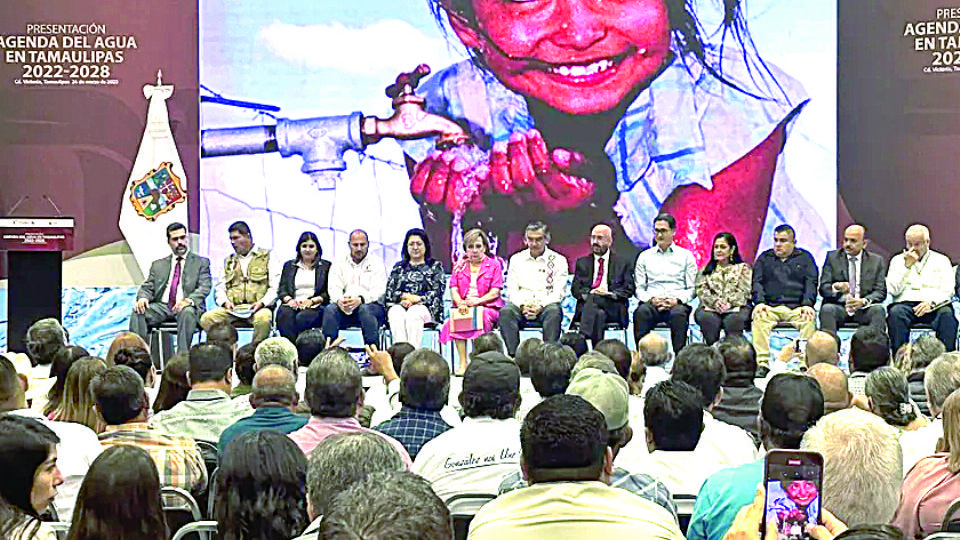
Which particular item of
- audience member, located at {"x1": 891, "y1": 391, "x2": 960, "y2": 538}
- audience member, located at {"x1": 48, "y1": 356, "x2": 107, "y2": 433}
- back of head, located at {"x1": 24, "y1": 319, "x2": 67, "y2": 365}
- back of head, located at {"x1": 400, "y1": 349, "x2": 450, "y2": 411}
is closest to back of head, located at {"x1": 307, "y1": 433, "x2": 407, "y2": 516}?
audience member, located at {"x1": 891, "y1": 391, "x2": 960, "y2": 538}

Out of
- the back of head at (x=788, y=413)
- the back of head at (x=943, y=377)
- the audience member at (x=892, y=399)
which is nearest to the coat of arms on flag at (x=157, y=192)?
the audience member at (x=892, y=399)

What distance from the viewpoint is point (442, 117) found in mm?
9547

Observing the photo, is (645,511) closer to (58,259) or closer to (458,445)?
(458,445)

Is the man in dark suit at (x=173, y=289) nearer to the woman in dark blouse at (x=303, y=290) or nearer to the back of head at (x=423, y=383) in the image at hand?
the woman in dark blouse at (x=303, y=290)

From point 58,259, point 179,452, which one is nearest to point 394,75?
point 58,259

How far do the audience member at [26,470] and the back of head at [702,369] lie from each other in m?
2.57

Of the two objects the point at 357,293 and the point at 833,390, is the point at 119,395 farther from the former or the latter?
the point at 357,293

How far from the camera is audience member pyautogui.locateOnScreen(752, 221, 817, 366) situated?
26.1 ft

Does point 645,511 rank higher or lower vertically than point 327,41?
lower

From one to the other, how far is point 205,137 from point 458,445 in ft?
21.1

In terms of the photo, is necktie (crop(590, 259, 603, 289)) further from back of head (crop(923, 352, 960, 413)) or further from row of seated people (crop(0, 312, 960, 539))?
back of head (crop(923, 352, 960, 413))

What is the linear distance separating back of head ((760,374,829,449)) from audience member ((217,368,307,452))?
5.34ft

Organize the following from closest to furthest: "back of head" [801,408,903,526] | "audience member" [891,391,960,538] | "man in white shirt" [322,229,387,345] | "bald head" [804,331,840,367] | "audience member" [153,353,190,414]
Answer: "back of head" [801,408,903,526], "audience member" [891,391,960,538], "audience member" [153,353,190,414], "bald head" [804,331,840,367], "man in white shirt" [322,229,387,345]

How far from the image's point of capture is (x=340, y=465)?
256cm
